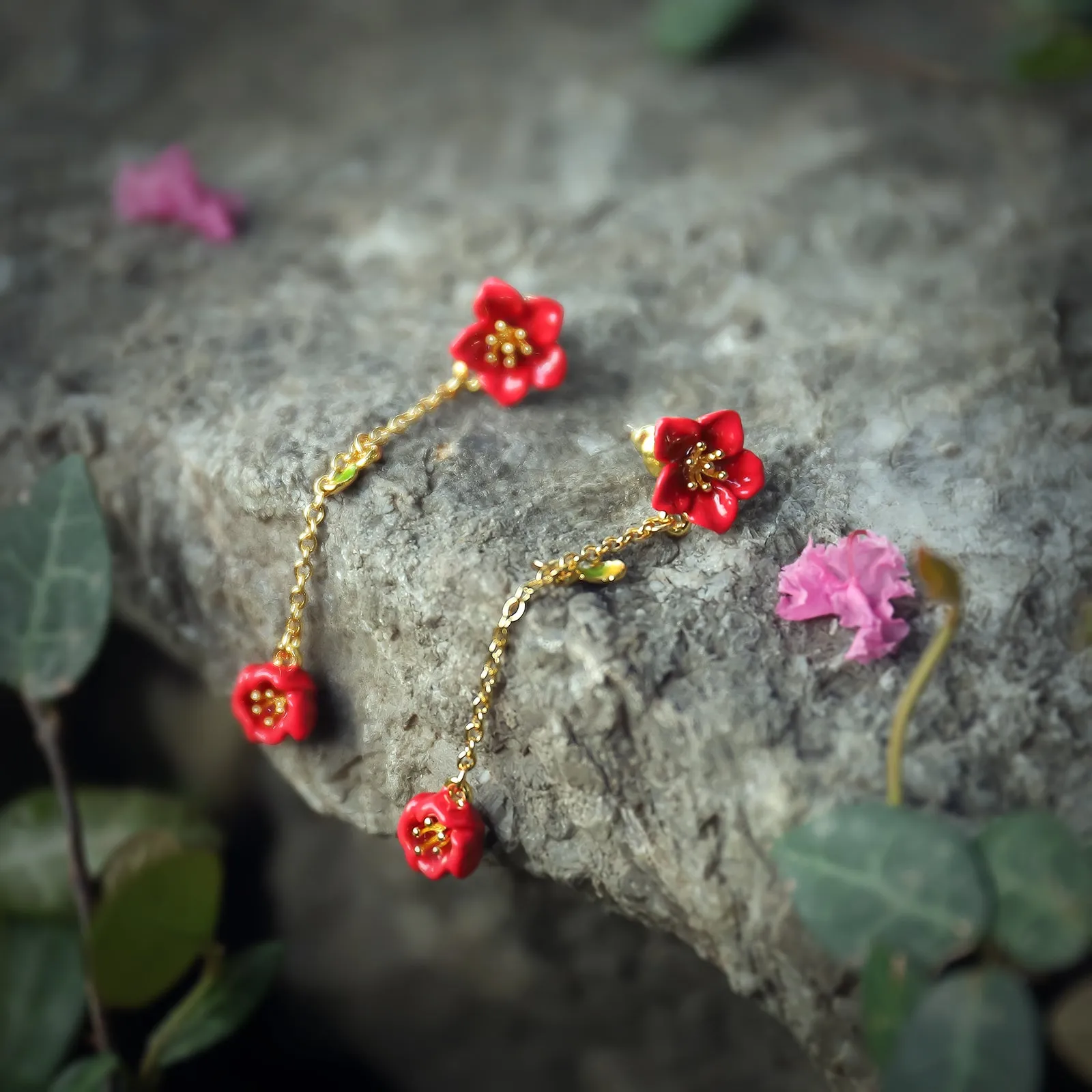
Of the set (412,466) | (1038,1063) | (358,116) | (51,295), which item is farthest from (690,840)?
(358,116)

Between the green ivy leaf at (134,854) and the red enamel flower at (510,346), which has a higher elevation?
the red enamel flower at (510,346)

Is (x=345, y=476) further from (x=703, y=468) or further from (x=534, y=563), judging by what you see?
(x=703, y=468)

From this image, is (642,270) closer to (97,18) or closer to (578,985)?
(578,985)

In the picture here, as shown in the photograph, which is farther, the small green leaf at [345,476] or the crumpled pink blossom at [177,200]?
the crumpled pink blossom at [177,200]

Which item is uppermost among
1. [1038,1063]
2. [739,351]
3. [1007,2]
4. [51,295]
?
[1007,2]

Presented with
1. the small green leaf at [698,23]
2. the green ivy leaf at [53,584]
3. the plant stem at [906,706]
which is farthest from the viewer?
the small green leaf at [698,23]

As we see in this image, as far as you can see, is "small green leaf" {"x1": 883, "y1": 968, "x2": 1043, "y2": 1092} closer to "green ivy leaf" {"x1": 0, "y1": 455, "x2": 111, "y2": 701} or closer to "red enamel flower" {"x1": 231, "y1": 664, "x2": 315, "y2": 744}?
"red enamel flower" {"x1": 231, "y1": 664, "x2": 315, "y2": 744}

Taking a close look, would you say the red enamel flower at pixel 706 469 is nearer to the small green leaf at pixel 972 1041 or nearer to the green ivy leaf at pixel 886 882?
the green ivy leaf at pixel 886 882

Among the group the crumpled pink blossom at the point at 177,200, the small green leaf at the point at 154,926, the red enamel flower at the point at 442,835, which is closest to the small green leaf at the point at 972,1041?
the red enamel flower at the point at 442,835
